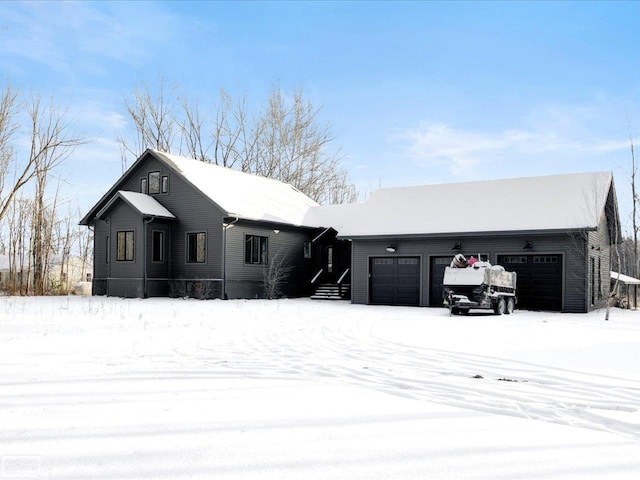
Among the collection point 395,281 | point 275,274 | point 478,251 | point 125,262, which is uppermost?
point 478,251

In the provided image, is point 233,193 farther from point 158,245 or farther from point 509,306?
point 509,306

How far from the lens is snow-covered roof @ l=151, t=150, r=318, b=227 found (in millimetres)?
25609

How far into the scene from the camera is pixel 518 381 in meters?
7.05

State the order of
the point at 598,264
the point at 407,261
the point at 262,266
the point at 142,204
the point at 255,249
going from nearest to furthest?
1. the point at 407,261
2. the point at 598,264
3. the point at 142,204
4. the point at 255,249
5. the point at 262,266

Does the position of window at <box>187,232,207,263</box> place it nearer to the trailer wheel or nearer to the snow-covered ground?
the trailer wheel

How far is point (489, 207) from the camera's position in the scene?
23062 millimetres

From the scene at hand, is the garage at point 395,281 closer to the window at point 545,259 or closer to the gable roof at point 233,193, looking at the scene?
the window at point 545,259

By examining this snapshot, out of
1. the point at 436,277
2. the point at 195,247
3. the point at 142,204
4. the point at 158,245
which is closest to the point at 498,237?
the point at 436,277

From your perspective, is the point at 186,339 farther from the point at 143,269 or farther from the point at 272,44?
the point at 272,44

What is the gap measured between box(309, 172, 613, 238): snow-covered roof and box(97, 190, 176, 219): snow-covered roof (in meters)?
8.12

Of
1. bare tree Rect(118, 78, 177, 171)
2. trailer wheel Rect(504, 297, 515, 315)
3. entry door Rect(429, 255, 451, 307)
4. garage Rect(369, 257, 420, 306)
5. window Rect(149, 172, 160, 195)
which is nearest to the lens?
trailer wheel Rect(504, 297, 515, 315)

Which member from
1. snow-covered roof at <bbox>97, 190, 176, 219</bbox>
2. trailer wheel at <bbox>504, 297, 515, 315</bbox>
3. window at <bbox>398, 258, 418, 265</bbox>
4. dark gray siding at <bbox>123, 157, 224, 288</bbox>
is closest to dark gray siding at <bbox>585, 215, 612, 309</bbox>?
trailer wheel at <bbox>504, 297, 515, 315</bbox>

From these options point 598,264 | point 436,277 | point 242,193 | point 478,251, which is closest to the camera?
point 478,251

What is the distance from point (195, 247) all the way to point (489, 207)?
41.2 feet
